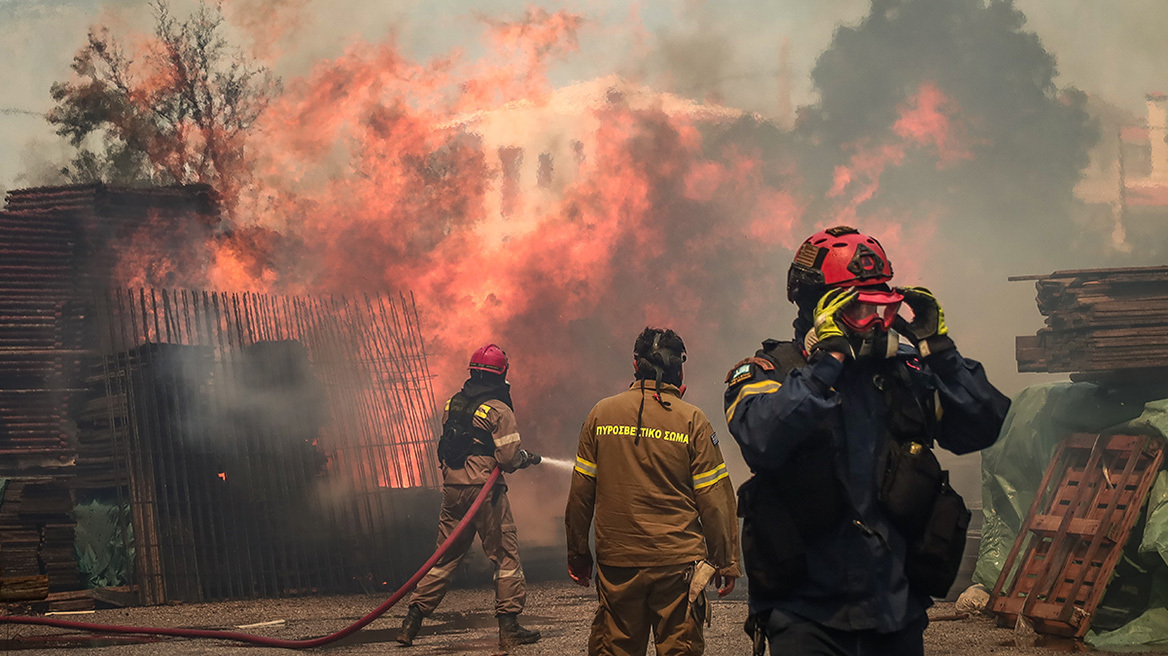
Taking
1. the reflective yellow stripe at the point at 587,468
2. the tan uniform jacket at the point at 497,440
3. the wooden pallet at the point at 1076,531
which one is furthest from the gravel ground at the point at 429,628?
the reflective yellow stripe at the point at 587,468

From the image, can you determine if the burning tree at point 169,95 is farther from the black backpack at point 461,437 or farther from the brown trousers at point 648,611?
the brown trousers at point 648,611

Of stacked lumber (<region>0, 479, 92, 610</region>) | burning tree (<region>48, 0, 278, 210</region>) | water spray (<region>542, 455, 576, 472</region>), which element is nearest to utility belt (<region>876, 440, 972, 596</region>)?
water spray (<region>542, 455, 576, 472</region>)

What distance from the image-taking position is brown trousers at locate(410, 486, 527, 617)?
900 centimetres

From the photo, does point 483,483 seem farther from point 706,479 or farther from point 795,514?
point 795,514

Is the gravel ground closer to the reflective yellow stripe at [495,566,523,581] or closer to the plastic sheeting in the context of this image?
the plastic sheeting

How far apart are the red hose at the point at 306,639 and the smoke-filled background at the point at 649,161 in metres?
9.81

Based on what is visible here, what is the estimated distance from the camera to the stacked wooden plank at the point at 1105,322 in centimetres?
883

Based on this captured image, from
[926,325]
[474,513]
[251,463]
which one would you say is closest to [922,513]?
[926,325]

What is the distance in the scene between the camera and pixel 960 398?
3223 millimetres

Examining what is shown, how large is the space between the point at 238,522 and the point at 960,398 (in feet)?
36.0

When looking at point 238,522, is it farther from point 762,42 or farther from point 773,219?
point 762,42

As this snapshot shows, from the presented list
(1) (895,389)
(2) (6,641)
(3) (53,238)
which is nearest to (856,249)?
(1) (895,389)

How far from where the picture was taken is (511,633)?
28.8ft

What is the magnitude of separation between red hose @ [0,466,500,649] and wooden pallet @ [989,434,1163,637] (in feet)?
13.5
